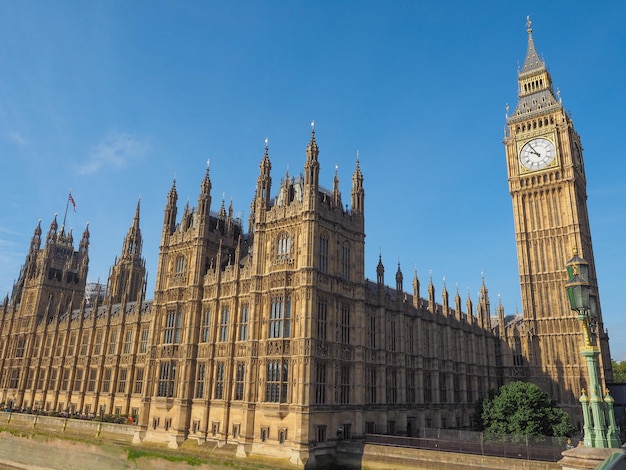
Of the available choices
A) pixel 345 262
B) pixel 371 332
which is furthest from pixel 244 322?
pixel 371 332

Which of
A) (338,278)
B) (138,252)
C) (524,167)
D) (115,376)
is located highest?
(524,167)

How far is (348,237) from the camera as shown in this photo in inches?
1902

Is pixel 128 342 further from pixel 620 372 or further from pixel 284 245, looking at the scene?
pixel 620 372

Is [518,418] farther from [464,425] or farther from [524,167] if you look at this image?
[524,167]

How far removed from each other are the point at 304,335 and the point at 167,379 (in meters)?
18.8

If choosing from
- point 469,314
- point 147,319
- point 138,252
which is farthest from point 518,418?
point 138,252

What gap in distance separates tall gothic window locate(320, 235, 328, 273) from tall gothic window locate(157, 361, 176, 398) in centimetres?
1979

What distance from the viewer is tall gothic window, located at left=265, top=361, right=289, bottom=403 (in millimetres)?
40906

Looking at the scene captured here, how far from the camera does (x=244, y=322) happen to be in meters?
46.4

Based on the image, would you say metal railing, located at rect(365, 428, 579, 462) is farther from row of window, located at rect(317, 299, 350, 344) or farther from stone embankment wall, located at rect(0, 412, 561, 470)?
row of window, located at rect(317, 299, 350, 344)

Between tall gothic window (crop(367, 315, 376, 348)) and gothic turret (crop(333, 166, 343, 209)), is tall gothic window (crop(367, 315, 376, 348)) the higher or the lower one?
the lower one

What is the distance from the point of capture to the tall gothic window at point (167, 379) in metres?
49.8

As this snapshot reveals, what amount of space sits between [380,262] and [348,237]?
20.9 feet

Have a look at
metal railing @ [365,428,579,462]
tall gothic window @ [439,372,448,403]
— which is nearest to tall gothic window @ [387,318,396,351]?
tall gothic window @ [439,372,448,403]
